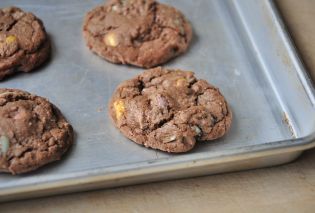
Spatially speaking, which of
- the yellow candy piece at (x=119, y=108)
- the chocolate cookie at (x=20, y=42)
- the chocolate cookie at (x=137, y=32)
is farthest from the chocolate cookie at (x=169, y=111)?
the chocolate cookie at (x=20, y=42)

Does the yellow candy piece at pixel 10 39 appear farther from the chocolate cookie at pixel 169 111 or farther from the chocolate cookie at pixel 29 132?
the chocolate cookie at pixel 169 111

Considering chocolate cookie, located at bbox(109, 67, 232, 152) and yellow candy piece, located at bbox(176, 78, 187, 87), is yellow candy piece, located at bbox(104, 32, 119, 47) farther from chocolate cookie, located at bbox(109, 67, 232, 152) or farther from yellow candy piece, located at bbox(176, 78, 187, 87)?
yellow candy piece, located at bbox(176, 78, 187, 87)

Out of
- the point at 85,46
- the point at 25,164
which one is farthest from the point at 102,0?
the point at 25,164

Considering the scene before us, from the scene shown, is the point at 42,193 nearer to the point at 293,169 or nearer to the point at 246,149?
the point at 246,149

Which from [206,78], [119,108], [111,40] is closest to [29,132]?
[119,108]

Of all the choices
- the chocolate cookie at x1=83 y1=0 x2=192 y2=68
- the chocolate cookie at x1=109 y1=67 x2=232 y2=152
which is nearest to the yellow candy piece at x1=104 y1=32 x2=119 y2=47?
the chocolate cookie at x1=83 y1=0 x2=192 y2=68

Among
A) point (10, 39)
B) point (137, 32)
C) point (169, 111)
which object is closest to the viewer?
point (169, 111)

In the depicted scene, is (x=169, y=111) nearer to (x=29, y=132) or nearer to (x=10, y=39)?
(x=29, y=132)
